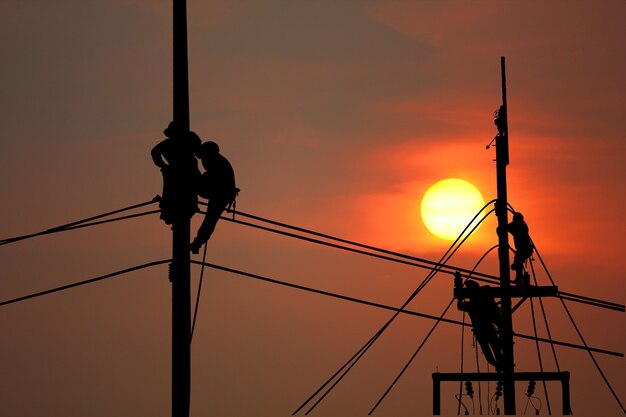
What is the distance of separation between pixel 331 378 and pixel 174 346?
933 centimetres

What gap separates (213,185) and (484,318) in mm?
11099

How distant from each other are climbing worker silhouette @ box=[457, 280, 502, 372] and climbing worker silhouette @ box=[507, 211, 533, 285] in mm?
1055

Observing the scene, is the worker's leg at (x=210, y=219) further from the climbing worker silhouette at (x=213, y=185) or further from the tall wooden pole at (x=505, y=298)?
the tall wooden pole at (x=505, y=298)

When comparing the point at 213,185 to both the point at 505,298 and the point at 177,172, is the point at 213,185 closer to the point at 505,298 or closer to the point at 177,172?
the point at 177,172

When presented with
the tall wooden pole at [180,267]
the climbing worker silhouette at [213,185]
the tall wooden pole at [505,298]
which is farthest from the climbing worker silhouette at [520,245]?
the tall wooden pole at [180,267]

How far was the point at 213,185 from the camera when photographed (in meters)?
26.5

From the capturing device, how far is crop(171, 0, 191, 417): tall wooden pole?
24.2m

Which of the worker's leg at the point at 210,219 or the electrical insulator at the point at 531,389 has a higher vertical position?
the worker's leg at the point at 210,219

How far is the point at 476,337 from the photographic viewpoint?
115 feet

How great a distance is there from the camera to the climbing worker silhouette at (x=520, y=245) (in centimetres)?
3462

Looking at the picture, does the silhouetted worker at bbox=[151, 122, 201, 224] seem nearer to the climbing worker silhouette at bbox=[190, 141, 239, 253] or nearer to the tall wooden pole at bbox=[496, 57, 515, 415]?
the climbing worker silhouette at bbox=[190, 141, 239, 253]

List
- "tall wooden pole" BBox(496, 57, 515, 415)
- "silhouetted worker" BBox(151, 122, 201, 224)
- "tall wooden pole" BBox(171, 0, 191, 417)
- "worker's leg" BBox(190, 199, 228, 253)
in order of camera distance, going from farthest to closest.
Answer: "tall wooden pole" BBox(496, 57, 515, 415), "worker's leg" BBox(190, 199, 228, 253), "silhouetted worker" BBox(151, 122, 201, 224), "tall wooden pole" BBox(171, 0, 191, 417)

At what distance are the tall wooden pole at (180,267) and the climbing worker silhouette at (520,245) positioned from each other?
492 inches

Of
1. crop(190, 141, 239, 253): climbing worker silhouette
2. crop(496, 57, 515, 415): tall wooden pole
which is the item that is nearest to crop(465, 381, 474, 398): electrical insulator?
crop(496, 57, 515, 415): tall wooden pole
